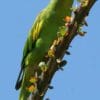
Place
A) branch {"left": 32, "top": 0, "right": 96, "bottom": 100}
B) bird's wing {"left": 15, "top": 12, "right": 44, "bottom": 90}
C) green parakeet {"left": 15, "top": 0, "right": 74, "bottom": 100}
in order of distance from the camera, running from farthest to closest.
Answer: bird's wing {"left": 15, "top": 12, "right": 44, "bottom": 90}
green parakeet {"left": 15, "top": 0, "right": 74, "bottom": 100}
branch {"left": 32, "top": 0, "right": 96, "bottom": 100}

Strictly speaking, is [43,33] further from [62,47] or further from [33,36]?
[62,47]

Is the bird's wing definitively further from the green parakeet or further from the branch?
the branch

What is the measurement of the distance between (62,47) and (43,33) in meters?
2.43

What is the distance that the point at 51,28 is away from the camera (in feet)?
13.5

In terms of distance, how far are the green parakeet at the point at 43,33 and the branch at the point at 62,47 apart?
1.77m

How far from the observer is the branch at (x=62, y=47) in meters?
1.71

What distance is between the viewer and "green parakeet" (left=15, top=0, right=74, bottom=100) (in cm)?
381

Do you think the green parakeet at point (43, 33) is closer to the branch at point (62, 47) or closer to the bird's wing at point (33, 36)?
the bird's wing at point (33, 36)

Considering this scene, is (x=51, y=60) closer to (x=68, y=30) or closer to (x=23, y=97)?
(x=68, y=30)

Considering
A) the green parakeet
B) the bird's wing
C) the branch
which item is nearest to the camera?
the branch

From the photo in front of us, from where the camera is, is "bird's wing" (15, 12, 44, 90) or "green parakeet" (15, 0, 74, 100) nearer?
"green parakeet" (15, 0, 74, 100)

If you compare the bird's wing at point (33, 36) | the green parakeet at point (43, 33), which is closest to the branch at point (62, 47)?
the green parakeet at point (43, 33)

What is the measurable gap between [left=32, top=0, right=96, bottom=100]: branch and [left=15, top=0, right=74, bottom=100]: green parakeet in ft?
5.80

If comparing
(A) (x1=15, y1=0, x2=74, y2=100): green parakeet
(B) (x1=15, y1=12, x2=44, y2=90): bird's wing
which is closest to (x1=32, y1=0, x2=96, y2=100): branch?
(A) (x1=15, y1=0, x2=74, y2=100): green parakeet
